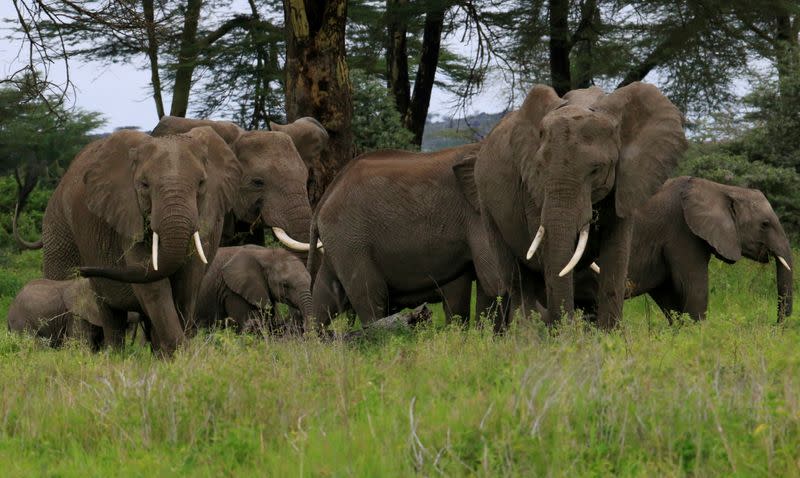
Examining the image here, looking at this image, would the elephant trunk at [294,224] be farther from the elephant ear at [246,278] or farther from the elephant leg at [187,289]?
the elephant ear at [246,278]

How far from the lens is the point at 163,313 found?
28.1 feet

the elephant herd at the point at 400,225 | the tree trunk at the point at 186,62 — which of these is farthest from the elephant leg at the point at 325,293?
the tree trunk at the point at 186,62

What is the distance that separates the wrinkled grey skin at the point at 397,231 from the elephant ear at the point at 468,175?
82 millimetres

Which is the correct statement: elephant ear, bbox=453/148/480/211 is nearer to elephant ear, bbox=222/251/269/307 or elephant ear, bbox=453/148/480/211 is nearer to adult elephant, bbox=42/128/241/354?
adult elephant, bbox=42/128/241/354

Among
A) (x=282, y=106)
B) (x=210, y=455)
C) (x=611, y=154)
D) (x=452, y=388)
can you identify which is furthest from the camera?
(x=282, y=106)

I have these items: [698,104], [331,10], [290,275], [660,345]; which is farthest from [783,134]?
[660,345]

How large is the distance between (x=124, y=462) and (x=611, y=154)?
4.31 m

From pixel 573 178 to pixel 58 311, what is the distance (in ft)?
22.9

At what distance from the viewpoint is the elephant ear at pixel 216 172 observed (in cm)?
884

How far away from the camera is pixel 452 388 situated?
231 inches

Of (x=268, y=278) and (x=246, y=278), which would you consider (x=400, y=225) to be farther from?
(x=246, y=278)

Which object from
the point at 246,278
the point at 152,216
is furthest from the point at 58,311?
the point at 152,216

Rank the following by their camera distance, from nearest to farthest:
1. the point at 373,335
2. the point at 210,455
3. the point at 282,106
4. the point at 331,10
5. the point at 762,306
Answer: the point at 210,455 < the point at 373,335 < the point at 762,306 < the point at 331,10 < the point at 282,106

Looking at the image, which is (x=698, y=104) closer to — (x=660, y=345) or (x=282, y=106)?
(x=282, y=106)
